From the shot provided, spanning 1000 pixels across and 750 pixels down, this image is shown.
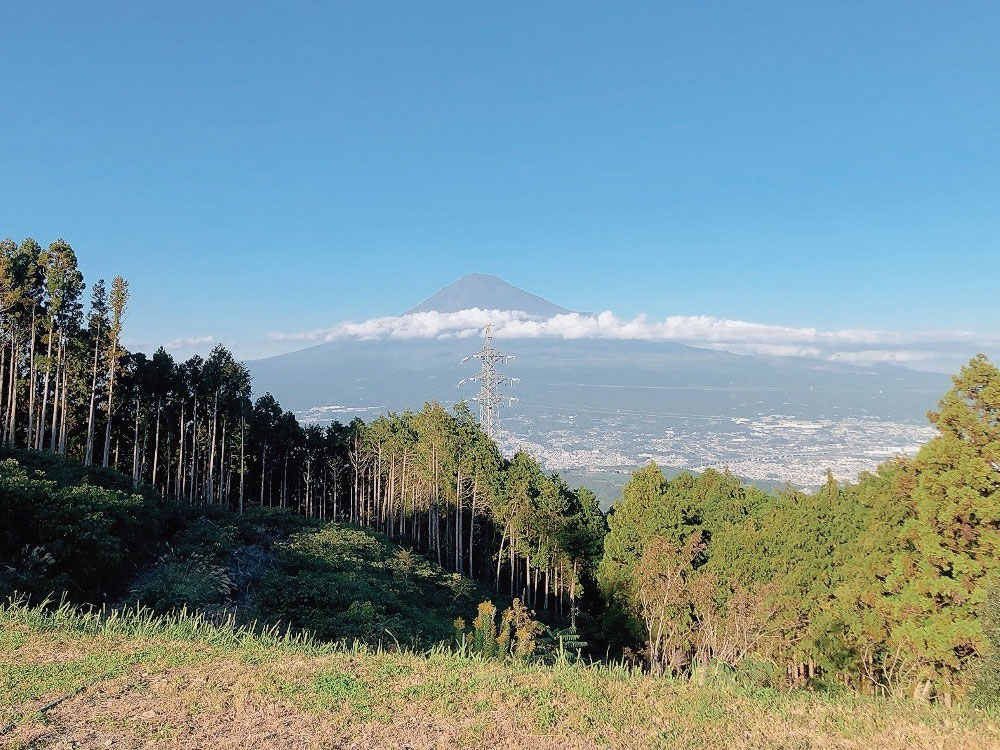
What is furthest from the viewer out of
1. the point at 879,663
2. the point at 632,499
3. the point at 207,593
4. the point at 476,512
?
the point at 476,512

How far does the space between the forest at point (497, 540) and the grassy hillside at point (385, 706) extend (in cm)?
133

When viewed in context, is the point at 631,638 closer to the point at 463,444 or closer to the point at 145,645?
the point at 463,444

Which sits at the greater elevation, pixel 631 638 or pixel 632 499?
pixel 632 499

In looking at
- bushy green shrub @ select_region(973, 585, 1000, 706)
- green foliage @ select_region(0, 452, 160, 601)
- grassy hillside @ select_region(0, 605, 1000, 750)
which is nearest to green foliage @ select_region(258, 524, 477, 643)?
green foliage @ select_region(0, 452, 160, 601)

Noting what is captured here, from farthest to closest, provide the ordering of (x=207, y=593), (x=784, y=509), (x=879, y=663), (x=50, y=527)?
(x=784, y=509)
(x=879, y=663)
(x=207, y=593)
(x=50, y=527)

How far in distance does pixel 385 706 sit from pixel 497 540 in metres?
39.1

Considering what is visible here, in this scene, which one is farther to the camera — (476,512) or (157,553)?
(476,512)

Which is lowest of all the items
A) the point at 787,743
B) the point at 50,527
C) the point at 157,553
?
the point at 157,553

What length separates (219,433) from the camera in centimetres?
4444

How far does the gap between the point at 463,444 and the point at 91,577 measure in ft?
93.3

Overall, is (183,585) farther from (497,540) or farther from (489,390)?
(489,390)

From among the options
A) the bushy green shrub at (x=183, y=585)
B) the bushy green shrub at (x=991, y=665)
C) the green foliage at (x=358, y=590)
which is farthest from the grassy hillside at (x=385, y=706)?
the bushy green shrub at (x=183, y=585)

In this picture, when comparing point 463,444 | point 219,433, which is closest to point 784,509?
point 463,444

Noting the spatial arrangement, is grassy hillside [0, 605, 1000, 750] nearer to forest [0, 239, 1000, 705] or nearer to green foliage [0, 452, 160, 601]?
forest [0, 239, 1000, 705]
